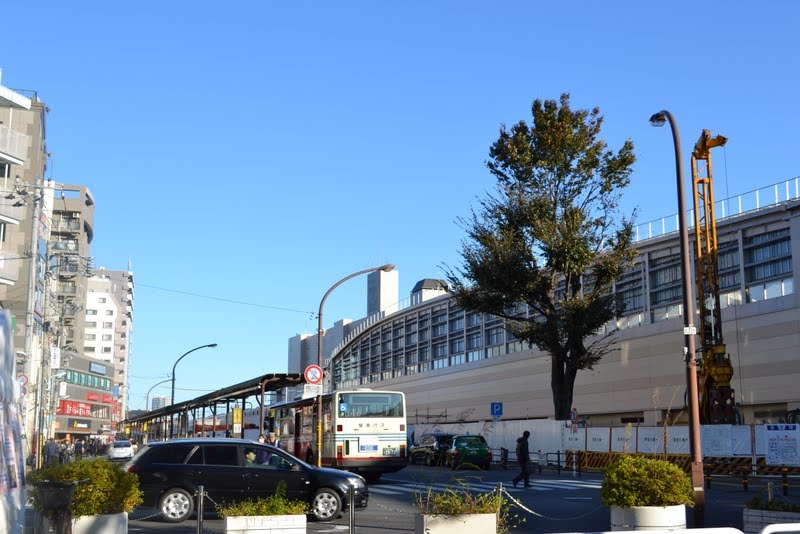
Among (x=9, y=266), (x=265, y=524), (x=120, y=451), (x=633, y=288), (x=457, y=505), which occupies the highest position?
(x=9, y=266)

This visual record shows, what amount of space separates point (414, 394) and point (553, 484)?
6136 cm

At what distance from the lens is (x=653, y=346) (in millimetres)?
54156

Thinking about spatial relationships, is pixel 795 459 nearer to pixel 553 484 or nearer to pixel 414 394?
pixel 553 484

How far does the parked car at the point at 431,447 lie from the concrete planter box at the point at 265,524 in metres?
31.9

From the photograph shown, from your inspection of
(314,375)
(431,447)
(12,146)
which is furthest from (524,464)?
(12,146)

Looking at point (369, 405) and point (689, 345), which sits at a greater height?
point (689, 345)

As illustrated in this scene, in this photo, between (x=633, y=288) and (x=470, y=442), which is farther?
(x=633, y=288)

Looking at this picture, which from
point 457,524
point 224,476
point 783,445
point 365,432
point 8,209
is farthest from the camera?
point 8,209

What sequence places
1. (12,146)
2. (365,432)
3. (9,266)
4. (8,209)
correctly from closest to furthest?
(365,432) < (8,209) < (12,146) < (9,266)

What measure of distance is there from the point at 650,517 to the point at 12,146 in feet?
152

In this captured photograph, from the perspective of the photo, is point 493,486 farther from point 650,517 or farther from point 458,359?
point 458,359

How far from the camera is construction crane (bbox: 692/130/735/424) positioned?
35.2 meters

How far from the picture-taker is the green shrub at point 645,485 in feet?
41.2

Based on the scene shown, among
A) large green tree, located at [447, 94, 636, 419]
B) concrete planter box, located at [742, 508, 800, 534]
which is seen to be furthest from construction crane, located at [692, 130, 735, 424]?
concrete planter box, located at [742, 508, 800, 534]
